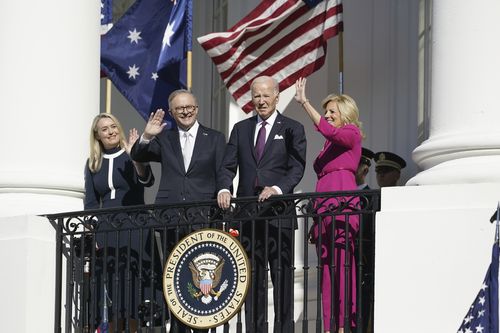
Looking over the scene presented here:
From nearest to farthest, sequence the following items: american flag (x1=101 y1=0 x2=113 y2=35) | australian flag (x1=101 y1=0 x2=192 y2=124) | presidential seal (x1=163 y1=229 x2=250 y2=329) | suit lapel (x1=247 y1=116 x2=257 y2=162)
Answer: presidential seal (x1=163 y1=229 x2=250 y2=329), suit lapel (x1=247 y1=116 x2=257 y2=162), australian flag (x1=101 y1=0 x2=192 y2=124), american flag (x1=101 y1=0 x2=113 y2=35)

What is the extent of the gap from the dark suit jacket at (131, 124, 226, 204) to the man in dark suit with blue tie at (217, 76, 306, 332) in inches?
8.7

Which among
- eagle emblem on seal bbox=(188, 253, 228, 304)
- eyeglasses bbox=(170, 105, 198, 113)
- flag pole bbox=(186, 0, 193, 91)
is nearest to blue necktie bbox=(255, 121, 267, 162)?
eyeglasses bbox=(170, 105, 198, 113)

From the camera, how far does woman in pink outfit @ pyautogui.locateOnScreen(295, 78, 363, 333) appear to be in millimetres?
12352

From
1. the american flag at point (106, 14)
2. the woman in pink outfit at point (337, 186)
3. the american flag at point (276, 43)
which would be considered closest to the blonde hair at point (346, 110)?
the woman in pink outfit at point (337, 186)

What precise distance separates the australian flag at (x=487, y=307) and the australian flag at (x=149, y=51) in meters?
5.30

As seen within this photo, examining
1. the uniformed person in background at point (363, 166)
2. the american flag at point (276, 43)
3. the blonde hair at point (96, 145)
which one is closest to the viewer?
the blonde hair at point (96, 145)

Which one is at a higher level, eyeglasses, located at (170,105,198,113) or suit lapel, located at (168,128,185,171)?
eyeglasses, located at (170,105,198,113)

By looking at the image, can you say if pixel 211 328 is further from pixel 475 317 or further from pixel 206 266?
pixel 475 317

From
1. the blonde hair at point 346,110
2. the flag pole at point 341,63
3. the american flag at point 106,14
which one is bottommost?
the blonde hair at point 346,110

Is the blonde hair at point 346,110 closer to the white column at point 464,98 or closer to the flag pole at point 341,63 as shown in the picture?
the white column at point 464,98

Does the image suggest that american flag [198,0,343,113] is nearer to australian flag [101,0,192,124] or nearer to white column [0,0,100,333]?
australian flag [101,0,192,124]

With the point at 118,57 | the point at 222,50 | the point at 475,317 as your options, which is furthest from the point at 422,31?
the point at 475,317

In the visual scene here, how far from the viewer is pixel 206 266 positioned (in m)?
12.8

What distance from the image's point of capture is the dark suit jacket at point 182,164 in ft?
43.3
